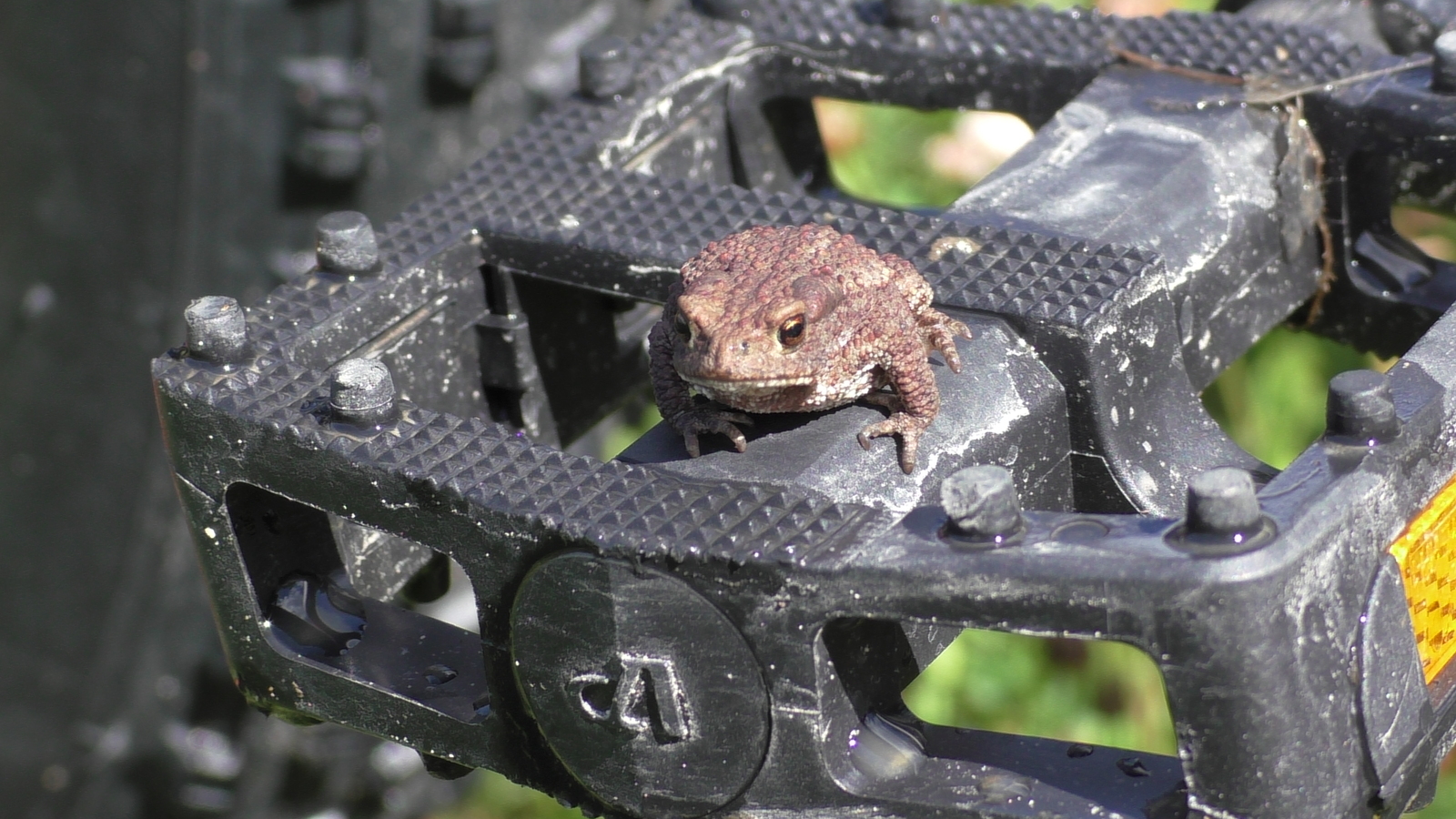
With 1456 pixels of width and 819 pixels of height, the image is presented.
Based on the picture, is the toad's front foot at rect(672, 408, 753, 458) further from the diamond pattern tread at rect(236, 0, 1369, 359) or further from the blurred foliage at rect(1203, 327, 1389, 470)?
the blurred foliage at rect(1203, 327, 1389, 470)

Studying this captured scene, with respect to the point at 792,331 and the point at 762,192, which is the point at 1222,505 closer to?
the point at 792,331

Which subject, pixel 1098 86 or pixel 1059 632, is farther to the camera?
pixel 1098 86

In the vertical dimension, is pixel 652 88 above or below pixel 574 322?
above

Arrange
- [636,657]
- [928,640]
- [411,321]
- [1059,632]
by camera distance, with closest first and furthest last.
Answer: [1059,632] < [636,657] < [928,640] < [411,321]

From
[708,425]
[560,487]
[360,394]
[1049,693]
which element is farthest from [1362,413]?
[1049,693]

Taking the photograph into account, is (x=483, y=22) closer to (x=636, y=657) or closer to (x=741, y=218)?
(x=741, y=218)

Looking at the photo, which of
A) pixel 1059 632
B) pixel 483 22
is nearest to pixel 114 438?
pixel 483 22

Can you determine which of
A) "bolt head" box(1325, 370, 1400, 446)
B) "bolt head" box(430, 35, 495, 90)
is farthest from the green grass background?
"bolt head" box(1325, 370, 1400, 446)
